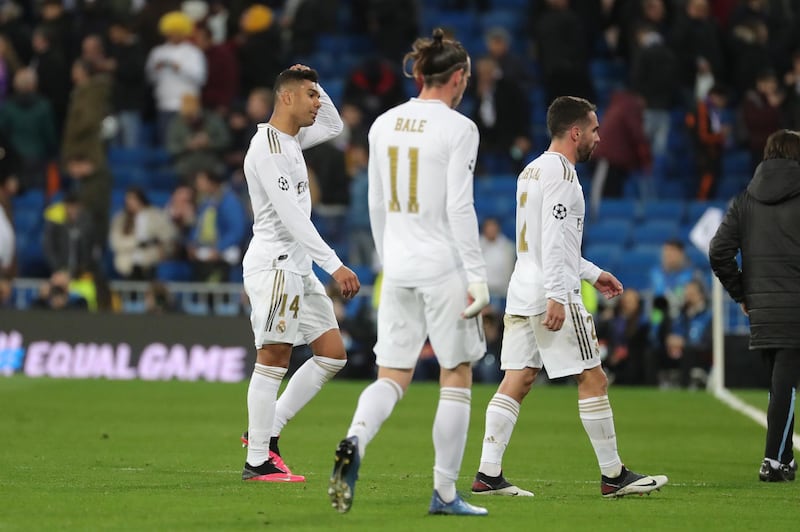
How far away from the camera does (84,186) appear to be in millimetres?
24625

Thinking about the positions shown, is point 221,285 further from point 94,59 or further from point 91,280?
point 94,59

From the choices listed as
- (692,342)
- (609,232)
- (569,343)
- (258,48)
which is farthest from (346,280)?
(258,48)

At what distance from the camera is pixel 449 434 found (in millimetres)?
8336

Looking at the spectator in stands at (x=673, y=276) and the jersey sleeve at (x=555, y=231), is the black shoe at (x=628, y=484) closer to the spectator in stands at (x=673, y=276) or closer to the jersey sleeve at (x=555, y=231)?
the jersey sleeve at (x=555, y=231)

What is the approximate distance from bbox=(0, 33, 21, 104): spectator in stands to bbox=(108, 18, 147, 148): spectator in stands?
1671mm

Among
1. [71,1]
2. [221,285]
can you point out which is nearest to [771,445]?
[221,285]

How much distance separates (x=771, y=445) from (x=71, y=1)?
20.3m

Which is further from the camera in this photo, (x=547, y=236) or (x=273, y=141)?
(x=273, y=141)

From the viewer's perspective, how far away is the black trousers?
11000 mm

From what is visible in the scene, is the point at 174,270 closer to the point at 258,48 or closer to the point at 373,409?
the point at 258,48

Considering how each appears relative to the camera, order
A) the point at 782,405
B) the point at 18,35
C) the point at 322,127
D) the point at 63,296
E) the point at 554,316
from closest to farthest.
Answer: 1. the point at 554,316
2. the point at 322,127
3. the point at 782,405
4. the point at 63,296
5. the point at 18,35

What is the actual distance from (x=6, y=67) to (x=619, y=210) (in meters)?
10.1

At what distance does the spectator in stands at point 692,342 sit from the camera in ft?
70.1

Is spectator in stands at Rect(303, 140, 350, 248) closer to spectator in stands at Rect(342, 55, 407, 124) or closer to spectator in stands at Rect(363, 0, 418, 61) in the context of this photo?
spectator in stands at Rect(342, 55, 407, 124)
